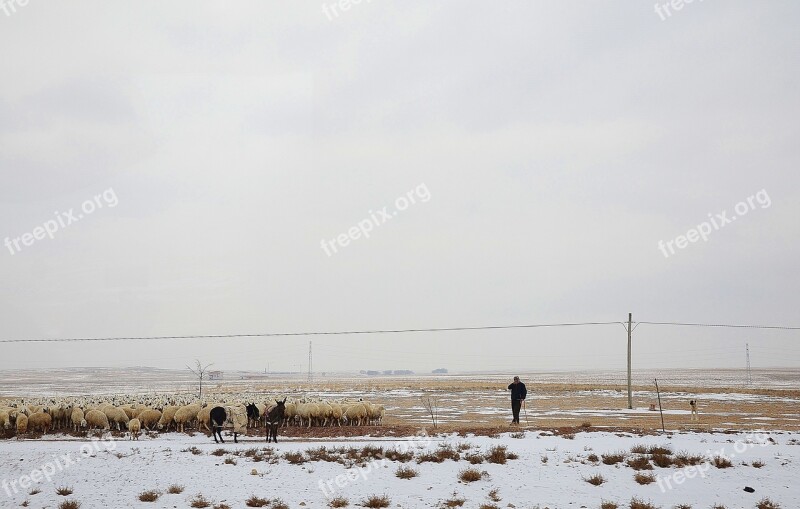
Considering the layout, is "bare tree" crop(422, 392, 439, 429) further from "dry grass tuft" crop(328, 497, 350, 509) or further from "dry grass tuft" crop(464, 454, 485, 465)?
"dry grass tuft" crop(328, 497, 350, 509)

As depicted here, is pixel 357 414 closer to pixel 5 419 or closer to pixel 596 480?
pixel 596 480

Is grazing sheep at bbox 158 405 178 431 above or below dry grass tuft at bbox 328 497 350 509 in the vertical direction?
above

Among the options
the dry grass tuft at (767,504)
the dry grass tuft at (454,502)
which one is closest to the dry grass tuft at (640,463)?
the dry grass tuft at (767,504)

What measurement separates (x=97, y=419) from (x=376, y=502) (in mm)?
15260

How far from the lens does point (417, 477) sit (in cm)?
1451

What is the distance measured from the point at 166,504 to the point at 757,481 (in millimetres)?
13618

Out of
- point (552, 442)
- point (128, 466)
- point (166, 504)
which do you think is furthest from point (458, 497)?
point (128, 466)

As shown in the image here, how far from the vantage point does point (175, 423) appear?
927 inches

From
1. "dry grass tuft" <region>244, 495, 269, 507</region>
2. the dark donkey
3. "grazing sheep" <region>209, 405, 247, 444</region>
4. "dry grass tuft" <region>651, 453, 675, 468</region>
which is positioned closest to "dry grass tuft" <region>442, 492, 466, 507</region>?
"dry grass tuft" <region>244, 495, 269, 507</region>

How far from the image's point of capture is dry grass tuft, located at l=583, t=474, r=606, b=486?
13898 mm

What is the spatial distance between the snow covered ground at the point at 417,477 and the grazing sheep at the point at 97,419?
5957 millimetres

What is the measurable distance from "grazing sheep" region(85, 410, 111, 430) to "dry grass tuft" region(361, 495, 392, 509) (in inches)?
577

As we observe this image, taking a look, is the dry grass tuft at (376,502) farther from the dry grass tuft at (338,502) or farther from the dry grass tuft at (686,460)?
the dry grass tuft at (686,460)

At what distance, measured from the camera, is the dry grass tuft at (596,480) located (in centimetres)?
1390
